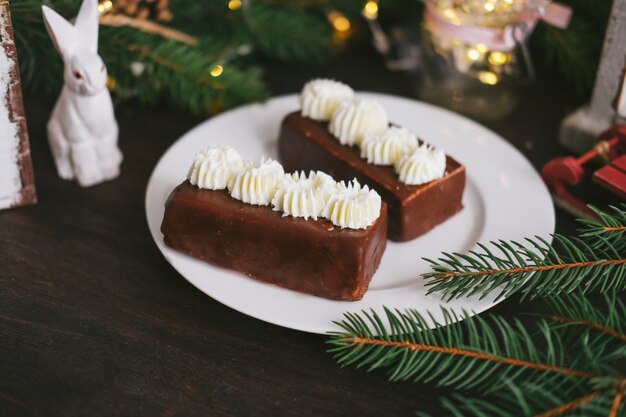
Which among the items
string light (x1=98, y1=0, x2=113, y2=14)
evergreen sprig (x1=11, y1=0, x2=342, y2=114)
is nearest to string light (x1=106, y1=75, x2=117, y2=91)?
evergreen sprig (x1=11, y1=0, x2=342, y2=114)

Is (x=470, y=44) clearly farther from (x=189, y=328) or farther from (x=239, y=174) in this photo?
(x=189, y=328)

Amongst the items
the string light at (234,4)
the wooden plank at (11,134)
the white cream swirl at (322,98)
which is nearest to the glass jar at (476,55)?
the white cream swirl at (322,98)

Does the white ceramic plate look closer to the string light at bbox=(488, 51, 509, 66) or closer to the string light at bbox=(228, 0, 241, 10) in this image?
the string light at bbox=(488, 51, 509, 66)

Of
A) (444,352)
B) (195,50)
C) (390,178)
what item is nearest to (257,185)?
(390,178)

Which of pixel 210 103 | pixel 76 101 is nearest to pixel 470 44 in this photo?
pixel 210 103

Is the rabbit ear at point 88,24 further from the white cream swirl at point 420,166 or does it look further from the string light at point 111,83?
the white cream swirl at point 420,166
